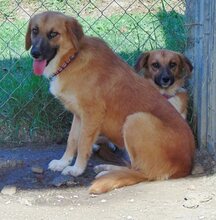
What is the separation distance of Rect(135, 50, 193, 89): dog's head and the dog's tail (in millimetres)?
1159

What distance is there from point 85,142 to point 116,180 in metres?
0.42

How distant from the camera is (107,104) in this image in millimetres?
4176

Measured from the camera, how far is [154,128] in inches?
159

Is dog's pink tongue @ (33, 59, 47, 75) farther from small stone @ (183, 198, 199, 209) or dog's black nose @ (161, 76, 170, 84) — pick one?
small stone @ (183, 198, 199, 209)

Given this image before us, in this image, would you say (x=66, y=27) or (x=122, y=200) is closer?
(x=122, y=200)

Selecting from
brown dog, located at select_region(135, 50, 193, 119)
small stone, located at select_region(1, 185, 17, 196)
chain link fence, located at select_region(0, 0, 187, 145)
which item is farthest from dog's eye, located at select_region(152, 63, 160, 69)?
small stone, located at select_region(1, 185, 17, 196)

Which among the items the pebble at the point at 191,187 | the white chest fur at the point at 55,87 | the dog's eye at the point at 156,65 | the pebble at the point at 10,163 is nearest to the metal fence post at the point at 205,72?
the dog's eye at the point at 156,65

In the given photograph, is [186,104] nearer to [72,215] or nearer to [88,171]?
[88,171]

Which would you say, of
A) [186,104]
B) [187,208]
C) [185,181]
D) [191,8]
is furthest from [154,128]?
[191,8]

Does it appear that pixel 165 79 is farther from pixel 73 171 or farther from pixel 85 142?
pixel 73 171

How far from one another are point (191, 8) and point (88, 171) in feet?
5.40

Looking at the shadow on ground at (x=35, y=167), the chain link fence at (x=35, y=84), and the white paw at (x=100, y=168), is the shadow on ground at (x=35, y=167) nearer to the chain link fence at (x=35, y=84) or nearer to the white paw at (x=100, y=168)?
the white paw at (x=100, y=168)

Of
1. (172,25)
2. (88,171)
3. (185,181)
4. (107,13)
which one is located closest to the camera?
(185,181)

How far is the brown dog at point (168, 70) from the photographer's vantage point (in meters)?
4.97
